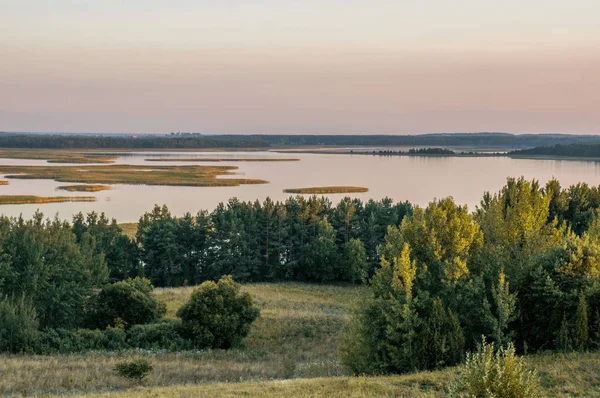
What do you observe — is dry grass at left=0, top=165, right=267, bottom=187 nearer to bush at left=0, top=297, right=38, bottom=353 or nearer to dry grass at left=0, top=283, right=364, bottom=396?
dry grass at left=0, top=283, right=364, bottom=396

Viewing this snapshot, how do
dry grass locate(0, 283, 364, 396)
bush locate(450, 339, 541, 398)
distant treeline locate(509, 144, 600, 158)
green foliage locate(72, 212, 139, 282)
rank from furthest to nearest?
distant treeline locate(509, 144, 600, 158) < green foliage locate(72, 212, 139, 282) < dry grass locate(0, 283, 364, 396) < bush locate(450, 339, 541, 398)

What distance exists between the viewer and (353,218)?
61.8m

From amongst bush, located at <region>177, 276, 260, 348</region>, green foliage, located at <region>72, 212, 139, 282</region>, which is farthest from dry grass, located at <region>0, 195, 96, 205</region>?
bush, located at <region>177, 276, 260, 348</region>

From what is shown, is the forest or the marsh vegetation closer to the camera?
the forest

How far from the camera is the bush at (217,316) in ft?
95.5

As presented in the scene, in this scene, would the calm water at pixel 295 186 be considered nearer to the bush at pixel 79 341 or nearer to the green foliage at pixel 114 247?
the green foliage at pixel 114 247

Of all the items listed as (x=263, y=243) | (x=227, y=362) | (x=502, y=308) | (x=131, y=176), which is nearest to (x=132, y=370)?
(x=227, y=362)

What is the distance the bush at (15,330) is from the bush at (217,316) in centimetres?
669

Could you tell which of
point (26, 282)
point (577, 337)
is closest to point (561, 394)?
point (577, 337)

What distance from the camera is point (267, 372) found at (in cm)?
2230

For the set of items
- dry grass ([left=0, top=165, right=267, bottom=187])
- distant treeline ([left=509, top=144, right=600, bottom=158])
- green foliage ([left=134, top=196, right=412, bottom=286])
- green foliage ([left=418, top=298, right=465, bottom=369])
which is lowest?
green foliage ([left=134, top=196, right=412, bottom=286])

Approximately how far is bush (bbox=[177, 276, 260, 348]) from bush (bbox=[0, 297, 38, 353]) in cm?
669

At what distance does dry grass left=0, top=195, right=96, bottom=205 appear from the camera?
3093 inches

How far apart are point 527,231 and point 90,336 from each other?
65.9 feet
